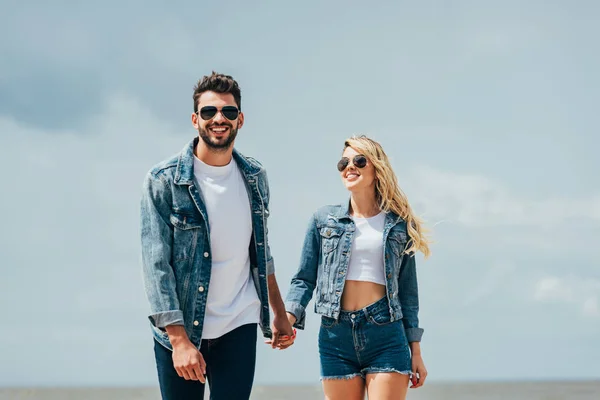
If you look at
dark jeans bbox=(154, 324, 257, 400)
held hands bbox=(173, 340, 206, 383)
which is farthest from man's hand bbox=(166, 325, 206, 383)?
dark jeans bbox=(154, 324, 257, 400)

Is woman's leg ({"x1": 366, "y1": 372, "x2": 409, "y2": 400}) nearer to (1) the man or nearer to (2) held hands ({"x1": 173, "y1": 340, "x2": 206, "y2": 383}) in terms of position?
(1) the man

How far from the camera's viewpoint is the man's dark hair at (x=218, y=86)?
4.21 metres

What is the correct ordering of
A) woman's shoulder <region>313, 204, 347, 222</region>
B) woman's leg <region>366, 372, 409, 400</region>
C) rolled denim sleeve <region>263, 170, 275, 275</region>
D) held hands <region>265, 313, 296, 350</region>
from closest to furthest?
rolled denim sleeve <region>263, 170, 275, 275</region>
held hands <region>265, 313, 296, 350</region>
woman's leg <region>366, 372, 409, 400</region>
woman's shoulder <region>313, 204, 347, 222</region>

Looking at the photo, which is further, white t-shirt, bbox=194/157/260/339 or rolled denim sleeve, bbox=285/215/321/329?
rolled denim sleeve, bbox=285/215/321/329

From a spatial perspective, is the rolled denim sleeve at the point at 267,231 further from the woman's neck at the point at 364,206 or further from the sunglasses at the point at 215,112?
the woman's neck at the point at 364,206

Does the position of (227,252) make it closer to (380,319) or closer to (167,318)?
(167,318)

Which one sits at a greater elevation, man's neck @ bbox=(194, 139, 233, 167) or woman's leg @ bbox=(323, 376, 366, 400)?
man's neck @ bbox=(194, 139, 233, 167)

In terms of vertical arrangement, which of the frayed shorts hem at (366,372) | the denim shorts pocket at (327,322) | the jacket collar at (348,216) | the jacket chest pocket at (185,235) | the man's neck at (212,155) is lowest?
the frayed shorts hem at (366,372)

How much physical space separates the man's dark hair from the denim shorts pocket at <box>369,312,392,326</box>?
1665mm

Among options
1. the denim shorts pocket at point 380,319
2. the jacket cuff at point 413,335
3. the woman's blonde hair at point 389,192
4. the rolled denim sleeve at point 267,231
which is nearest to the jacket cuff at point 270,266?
the rolled denim sleeve at point 267,231

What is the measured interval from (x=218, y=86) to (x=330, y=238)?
1.51m

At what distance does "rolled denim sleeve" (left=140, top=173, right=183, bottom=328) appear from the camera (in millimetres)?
3961

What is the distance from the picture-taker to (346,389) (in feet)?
16.6

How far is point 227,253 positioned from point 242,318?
0.34 metres
